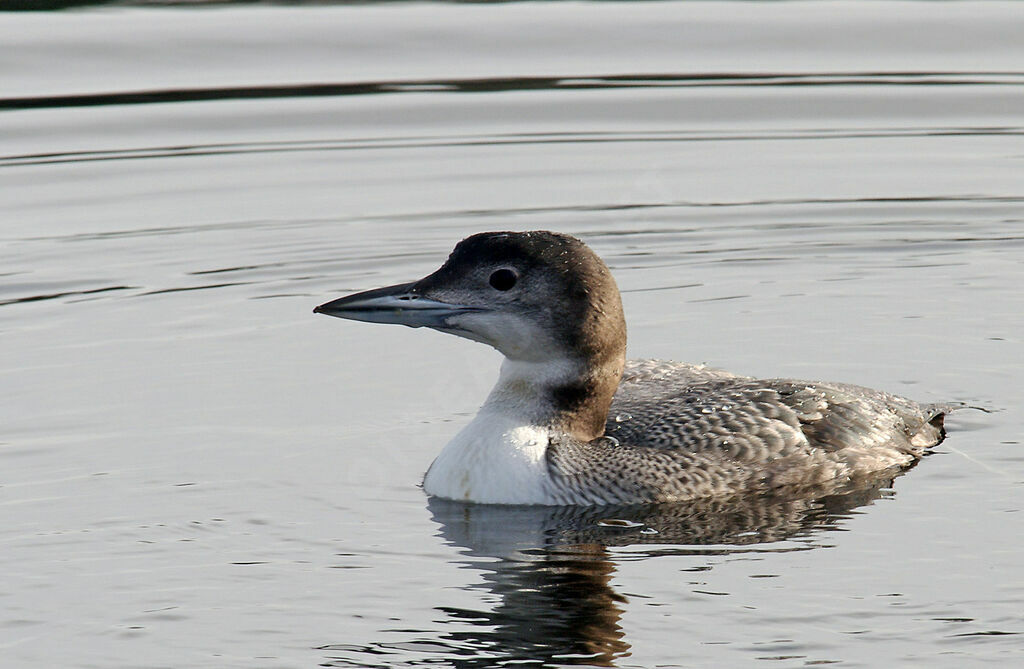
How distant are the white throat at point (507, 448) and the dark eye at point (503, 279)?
1.12 ft

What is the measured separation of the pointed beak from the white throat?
1.16ft

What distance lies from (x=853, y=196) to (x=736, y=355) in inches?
120

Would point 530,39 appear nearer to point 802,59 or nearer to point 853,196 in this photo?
point 802,59

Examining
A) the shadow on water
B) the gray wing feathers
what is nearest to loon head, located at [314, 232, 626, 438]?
the gray wing feathers

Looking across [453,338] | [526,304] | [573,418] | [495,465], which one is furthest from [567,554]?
[453,338]

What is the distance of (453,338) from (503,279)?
96.2 inches

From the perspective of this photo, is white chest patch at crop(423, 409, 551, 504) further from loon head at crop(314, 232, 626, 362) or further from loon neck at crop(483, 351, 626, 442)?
loon head at crop(314, 232, 626, 362)

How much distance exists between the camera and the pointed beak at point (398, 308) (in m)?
7.07

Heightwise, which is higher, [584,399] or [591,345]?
[591,345]

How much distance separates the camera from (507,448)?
7.11 meters

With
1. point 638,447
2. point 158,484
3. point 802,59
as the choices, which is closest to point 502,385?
point 638,447

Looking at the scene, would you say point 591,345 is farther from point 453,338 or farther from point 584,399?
point 453,338

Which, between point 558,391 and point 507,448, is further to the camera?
point 558,391

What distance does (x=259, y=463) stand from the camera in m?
7.48
